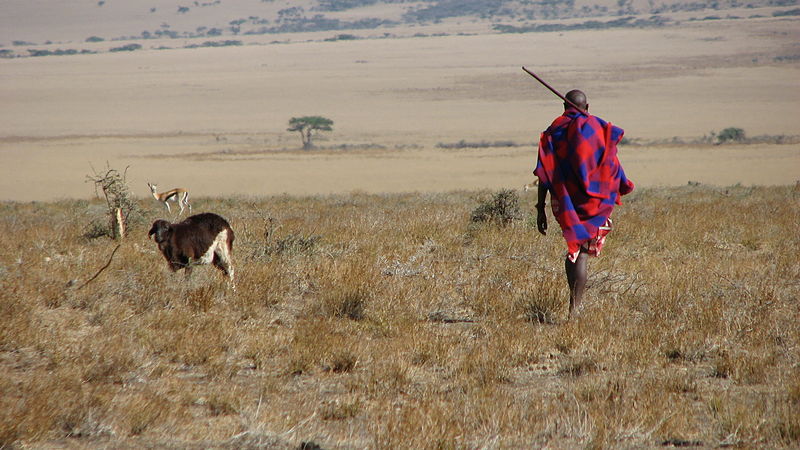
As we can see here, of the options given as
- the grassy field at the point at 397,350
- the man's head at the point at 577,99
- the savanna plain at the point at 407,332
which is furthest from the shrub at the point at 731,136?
the man's head at the point at 577,99

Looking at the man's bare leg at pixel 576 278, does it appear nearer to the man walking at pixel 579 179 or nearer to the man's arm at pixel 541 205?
the man walking at pixel 579 179

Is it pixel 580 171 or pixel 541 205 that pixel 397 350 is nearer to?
pixel 541 205

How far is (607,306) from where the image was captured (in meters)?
6.50

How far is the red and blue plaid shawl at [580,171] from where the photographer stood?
6.09 meters

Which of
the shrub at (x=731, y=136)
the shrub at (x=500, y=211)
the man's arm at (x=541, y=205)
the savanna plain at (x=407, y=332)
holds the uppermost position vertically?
the man's arm at (x=541, y=205)

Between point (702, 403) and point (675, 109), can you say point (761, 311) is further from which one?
point (675, 109)

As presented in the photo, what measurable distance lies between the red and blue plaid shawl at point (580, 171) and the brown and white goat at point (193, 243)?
2.80 m

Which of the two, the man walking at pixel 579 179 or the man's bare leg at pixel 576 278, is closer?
the man walking at pixel 579 179

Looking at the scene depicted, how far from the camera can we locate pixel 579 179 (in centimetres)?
611

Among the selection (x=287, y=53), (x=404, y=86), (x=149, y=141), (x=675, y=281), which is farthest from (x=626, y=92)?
(x=675, y=281)

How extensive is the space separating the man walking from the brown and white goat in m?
2.77

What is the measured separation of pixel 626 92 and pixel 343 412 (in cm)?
7725

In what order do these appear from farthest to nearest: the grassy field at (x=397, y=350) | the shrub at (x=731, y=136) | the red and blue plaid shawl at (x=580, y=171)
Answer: the shrub at (x=731, y=136)
the red and blue plaid shawl at (x=580, y=171)
the grassy field at (x=397, y=350)

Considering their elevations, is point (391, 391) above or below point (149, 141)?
above
